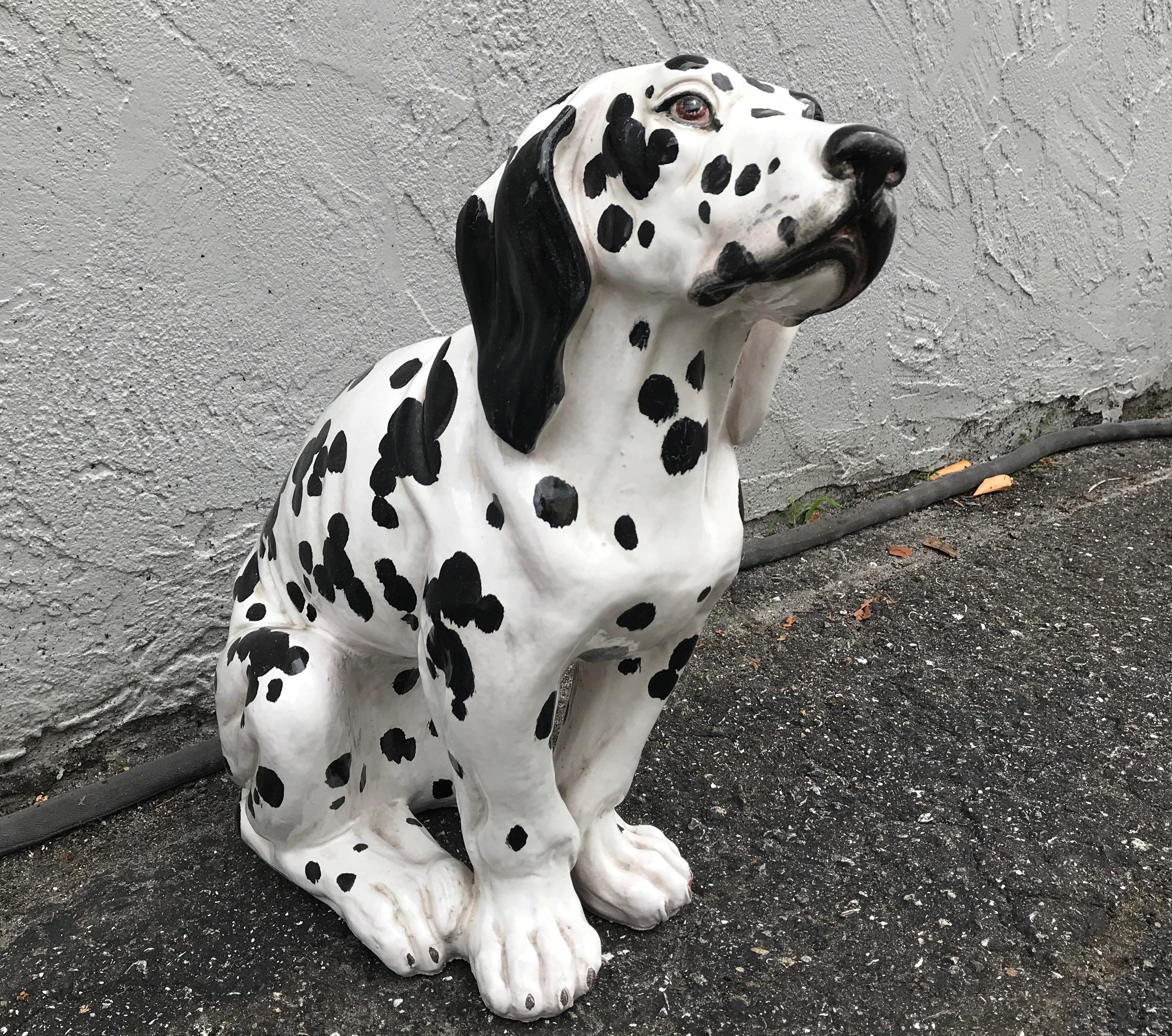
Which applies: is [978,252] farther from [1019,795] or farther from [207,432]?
[207,432]

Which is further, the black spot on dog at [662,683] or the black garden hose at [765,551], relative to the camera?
the black garden hose at [765,551]

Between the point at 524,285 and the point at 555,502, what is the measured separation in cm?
22

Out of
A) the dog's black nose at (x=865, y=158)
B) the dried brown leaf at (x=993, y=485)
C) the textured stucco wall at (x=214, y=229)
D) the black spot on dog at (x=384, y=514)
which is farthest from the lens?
the dried brown leaf at (x=993, y=485)

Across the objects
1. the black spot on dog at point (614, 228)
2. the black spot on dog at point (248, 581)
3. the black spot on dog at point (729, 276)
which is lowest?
the black spot on dog at point (248, 581)

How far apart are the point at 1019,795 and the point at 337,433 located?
1.25 meters

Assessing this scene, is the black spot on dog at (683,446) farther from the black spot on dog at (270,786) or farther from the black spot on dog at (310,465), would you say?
the black spot on dog at (270,786)

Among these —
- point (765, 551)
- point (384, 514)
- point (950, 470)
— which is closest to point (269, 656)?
point (384, 514)

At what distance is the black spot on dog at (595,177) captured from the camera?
38.7 inches

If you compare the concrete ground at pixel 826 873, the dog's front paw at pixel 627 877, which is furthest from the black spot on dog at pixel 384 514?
the concrete ground at pixel 826 873

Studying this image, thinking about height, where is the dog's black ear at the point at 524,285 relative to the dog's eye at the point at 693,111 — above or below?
below

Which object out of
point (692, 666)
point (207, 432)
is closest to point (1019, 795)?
point (692, 666)

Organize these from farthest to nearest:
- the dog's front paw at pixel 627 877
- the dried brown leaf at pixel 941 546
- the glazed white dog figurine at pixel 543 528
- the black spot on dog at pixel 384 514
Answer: the dried brown leaf at pixel 941 546, the dog's front paw at pixel 627 877, the black spot on dog at pixel 384 514, the glazed white dog figurine at pixel 543 528

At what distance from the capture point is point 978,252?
284cm

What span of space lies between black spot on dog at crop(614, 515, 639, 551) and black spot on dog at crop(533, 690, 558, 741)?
190mm
